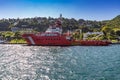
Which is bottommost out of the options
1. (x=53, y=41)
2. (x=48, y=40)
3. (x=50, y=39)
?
(x=53, y=41)

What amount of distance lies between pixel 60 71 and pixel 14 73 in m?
6.10

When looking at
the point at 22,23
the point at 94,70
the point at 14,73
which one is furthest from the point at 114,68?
the point at 22,23

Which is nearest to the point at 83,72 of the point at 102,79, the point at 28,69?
the point at 102,79

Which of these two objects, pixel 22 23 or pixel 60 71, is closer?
pixel 60 71

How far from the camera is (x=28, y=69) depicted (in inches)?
1500

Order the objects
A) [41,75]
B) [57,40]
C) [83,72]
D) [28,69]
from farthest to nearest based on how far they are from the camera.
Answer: [57,40] → [28,69] → [83,72] → [41,75]

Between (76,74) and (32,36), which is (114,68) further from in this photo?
(32,36)

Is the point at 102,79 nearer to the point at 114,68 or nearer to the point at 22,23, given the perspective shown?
the point at 114,68

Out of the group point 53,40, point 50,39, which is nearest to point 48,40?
point 50,39

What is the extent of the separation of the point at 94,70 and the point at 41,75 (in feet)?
26.0

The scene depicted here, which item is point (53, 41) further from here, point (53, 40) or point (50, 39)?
point (50, 39)

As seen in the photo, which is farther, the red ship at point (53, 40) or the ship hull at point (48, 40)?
the red ship at point (53, 40)

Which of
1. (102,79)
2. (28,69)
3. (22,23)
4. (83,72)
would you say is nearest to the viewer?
(102,79)

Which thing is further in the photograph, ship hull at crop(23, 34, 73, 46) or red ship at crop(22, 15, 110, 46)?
red ship at crop(22, 15, 110, 46)
